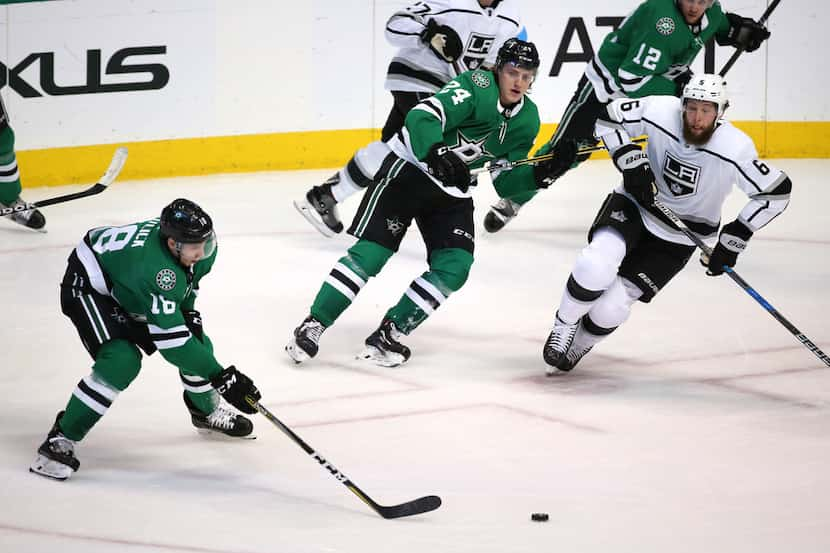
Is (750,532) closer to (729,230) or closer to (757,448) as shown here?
(757,448)

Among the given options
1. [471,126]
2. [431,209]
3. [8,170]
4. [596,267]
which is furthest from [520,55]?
[8,170]

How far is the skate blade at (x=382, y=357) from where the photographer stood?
188 inches

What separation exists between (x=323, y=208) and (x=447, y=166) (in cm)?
188

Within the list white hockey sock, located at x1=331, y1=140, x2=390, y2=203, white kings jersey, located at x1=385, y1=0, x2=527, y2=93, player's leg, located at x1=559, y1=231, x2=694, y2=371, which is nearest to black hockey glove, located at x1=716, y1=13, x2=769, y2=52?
white kings jersey, located at x1=385, y1=0, x2=527, y2=93

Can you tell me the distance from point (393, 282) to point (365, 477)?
218 centimetres

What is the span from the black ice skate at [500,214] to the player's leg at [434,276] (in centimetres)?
166

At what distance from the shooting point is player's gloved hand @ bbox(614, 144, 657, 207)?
175 inches

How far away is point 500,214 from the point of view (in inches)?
254

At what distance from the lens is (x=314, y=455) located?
11.6ft

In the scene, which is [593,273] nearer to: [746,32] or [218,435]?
[218,435]

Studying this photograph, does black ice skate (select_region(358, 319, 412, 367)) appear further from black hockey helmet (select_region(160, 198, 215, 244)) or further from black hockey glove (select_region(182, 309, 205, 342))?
black hockey helmet (select_region(160, 198, 215, 244))

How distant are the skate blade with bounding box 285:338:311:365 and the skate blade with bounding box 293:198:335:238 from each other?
1542 mm

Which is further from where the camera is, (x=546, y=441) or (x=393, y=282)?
(x=393, y=282)

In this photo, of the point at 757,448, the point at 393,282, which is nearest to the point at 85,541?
the point at 757,448
